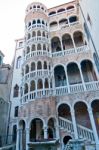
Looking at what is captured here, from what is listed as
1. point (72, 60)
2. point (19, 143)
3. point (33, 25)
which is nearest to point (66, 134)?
point (19, 143)

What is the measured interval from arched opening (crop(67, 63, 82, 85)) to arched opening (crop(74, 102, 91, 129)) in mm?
3017

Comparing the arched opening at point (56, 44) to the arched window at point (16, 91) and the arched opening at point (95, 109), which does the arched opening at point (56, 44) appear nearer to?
the arched window at point (16, 91)

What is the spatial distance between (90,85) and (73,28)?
866 centimetres

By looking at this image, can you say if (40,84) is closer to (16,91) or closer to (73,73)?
(73,73)

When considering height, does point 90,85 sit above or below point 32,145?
above

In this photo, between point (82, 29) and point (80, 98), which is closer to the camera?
point (80, 98)

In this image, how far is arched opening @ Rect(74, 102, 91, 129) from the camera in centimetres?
1692

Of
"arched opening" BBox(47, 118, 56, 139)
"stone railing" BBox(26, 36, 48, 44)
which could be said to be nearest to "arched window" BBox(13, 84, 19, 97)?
"stone railing" BBox(26, 36, 48, 44)

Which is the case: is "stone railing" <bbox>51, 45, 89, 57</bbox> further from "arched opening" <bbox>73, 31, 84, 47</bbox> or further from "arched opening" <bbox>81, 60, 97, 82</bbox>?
"arched opening" <bbox>73, 31, 84, 47</bbox>

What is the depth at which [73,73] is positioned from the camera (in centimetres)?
2034

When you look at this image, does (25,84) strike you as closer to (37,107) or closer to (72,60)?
(37,107)

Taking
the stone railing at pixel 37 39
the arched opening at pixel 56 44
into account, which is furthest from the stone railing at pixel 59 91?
the arched opening at pixel 56 44

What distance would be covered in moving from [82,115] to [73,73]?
536 cm

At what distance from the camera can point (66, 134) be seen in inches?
583
